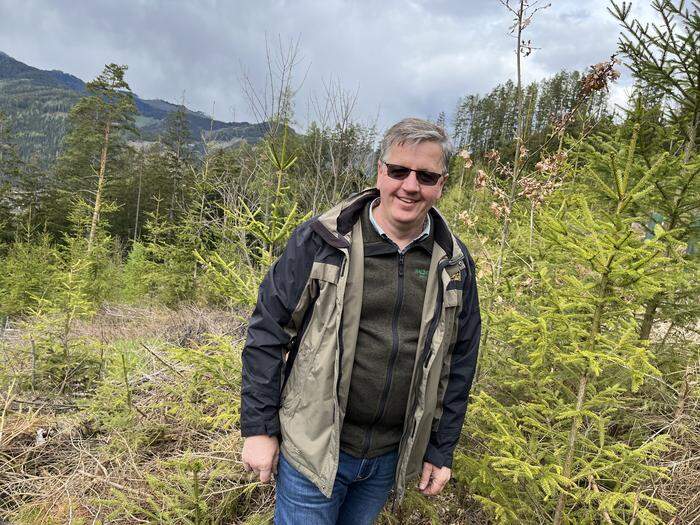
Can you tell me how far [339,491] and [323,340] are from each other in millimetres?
816

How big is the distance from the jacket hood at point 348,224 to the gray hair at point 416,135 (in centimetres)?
22

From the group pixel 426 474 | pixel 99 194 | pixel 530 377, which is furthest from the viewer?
pixel 99 194

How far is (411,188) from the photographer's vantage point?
5.28 feet

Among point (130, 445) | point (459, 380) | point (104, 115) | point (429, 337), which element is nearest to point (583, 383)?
point (459, 380)

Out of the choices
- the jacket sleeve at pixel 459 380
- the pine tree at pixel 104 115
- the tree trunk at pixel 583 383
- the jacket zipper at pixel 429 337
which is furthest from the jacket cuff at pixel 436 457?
the pine tree at pixel 104 115

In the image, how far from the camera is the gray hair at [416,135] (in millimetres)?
1618

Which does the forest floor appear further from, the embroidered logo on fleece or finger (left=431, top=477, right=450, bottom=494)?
the embroidered logo on fleece

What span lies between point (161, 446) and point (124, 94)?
69.7 feet

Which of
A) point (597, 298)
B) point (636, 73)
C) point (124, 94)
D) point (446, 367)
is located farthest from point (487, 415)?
point (124, 94)

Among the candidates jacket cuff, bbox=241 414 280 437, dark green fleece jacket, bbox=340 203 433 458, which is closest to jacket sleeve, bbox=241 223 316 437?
jacket cuff, bbox=241 414 280 437

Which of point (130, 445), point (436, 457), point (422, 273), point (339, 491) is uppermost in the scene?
point (422, 273)

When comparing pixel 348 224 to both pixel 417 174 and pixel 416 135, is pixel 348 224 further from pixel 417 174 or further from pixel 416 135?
pixel 416 135

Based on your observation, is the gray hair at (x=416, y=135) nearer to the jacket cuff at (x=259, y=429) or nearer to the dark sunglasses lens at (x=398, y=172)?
the dark sunglasses lens at (x=398, y=172)

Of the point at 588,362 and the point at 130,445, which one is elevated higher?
the point at 588,362
